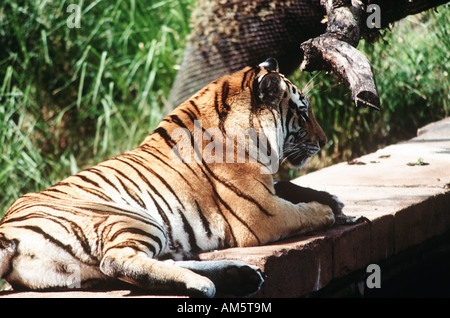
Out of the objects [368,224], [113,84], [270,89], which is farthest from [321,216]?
[113,84]

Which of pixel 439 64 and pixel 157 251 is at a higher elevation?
pixel 439 64

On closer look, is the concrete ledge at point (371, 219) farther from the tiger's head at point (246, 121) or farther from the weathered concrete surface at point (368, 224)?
the tiger's head at point (246, 121)

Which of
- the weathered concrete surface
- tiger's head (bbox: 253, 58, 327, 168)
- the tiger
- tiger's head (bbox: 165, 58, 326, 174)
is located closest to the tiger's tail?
the tiger

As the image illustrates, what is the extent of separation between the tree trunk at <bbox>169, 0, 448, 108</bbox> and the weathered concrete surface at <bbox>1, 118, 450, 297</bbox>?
2.96 feet

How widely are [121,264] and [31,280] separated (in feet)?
1.38

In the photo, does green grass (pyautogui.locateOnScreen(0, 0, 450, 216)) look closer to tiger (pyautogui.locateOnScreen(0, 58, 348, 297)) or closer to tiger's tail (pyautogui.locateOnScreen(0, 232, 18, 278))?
tiger (pyautogui.locateOnScreen(0, 58, 348, 297))

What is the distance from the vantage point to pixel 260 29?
206 inches

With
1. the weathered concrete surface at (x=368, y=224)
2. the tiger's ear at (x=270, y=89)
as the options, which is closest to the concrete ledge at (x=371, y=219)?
the weathered concrete surface at (x=368, y=224)

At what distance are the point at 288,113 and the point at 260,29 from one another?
7.01 feet

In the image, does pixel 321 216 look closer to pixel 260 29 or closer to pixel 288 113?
pixel 288 113

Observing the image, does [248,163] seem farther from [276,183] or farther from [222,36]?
[222,36]

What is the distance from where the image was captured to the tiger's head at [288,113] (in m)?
3.17

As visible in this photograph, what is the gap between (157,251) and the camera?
8.59 feet
